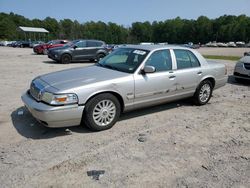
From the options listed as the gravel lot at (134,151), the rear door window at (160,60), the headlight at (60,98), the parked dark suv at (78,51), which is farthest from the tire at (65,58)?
the headlight at (60,98)

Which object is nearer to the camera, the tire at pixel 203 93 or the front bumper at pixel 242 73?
the tire at pixel 203 93

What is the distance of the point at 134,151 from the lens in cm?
384

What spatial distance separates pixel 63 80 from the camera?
14.9ft

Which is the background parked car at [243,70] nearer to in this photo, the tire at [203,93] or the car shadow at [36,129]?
the tire at [203,93]

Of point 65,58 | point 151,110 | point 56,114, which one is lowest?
point 151,110

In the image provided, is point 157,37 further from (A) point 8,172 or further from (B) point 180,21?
(A) point 8,172

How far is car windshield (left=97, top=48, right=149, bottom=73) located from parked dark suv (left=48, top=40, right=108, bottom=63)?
1081 cm

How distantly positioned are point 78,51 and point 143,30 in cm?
10786

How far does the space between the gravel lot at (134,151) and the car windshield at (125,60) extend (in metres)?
1.09

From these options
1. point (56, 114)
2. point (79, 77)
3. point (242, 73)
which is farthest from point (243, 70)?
point (56, 114)

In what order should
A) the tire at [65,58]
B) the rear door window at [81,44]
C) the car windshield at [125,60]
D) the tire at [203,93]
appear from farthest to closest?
the rear door window at [81,44] → the tire at [65,58] → the tire at [203,93] → the car windshield at [125,60]

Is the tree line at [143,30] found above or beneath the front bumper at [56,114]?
above

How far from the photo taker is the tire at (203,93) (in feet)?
20.1

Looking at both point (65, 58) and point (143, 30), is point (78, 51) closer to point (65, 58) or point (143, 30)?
point (65, 58)
